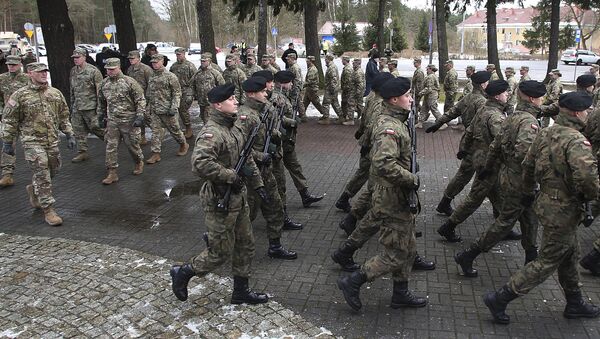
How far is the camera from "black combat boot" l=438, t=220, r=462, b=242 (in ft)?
19.7

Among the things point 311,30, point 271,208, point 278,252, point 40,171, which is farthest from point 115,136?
point 311,30

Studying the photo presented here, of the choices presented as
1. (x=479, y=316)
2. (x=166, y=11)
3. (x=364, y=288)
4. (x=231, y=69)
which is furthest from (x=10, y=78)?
(x=166, y=11)

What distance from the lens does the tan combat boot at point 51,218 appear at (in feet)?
22.3

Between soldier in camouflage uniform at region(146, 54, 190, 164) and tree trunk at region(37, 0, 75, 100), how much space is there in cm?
405

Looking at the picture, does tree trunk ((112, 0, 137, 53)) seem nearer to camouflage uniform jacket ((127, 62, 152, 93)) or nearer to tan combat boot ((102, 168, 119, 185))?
camouflage uniform jacket ((127, 62, 152, 93))

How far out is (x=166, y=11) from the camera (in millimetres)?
66500

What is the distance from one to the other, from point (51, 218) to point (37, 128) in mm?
1247

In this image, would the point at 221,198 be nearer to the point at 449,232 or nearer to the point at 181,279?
the point at 181,279

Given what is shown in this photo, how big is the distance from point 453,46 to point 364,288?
73501 millimetres

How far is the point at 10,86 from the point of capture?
8992 millimetres

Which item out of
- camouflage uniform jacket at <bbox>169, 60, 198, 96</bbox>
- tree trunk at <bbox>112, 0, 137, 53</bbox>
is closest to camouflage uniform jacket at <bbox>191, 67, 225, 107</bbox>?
camouflage uniform jacket at <bbox>169, 60, 198, 96</bbox>

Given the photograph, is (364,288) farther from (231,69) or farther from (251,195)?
(231,69)

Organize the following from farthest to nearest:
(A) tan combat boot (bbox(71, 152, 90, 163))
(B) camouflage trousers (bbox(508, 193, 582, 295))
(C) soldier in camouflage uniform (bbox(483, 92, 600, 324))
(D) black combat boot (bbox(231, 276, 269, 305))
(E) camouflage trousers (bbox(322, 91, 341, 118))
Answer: (E) camouflage trousers (bbox(322, 91, 341, 118))
(A) tan combat boot (bbox(71, 152, 90, 163))
(D) black combat boot (bbox(231, 276, 269, 305))
(B) camouflage trousers (bbox(508, 193, 582, 295))
(C) soldier in camouflage uniform (bbox(483, 92, 600, 324))

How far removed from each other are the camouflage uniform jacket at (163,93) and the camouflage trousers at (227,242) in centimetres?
602
